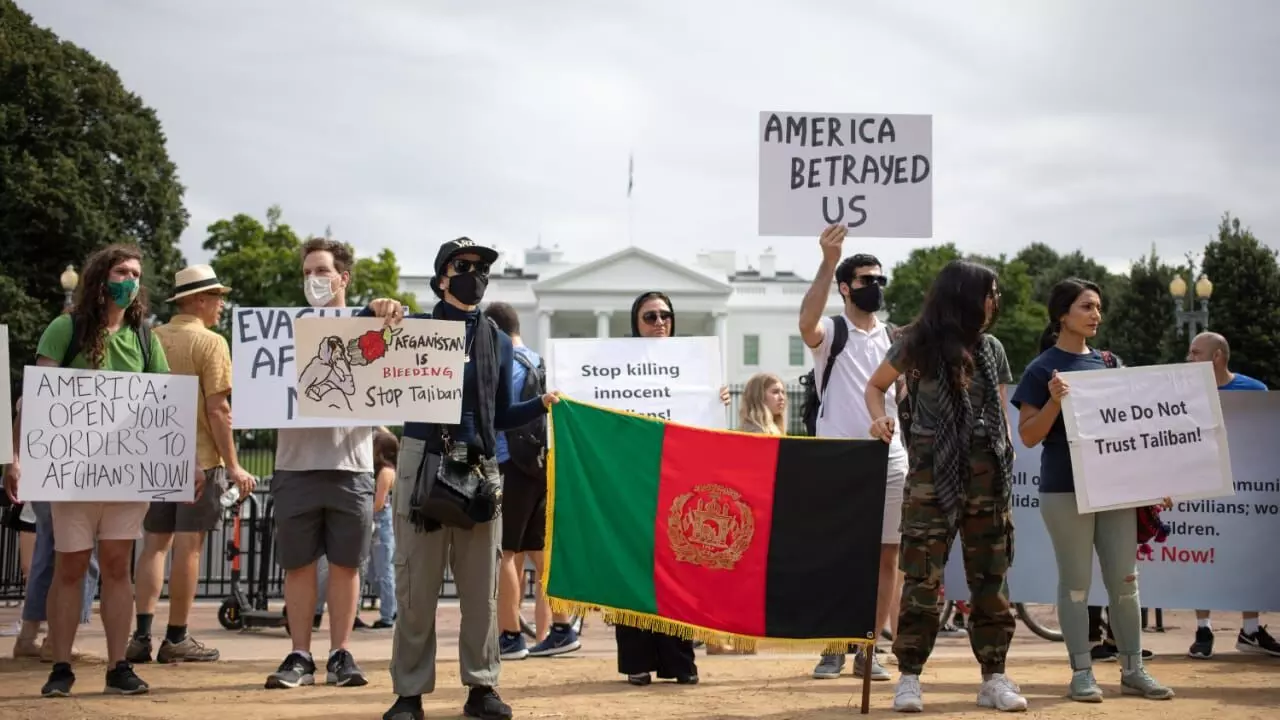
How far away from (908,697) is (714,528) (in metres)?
1.17

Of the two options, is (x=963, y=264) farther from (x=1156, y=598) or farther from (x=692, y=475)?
(x=1156, y=598)

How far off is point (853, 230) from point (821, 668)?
7.80ft

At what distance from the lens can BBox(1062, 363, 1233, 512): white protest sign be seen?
6383mm

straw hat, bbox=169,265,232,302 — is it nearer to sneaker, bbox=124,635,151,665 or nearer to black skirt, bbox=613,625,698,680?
sneaker, bbox=124,635,151,665

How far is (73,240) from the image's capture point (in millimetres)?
39250

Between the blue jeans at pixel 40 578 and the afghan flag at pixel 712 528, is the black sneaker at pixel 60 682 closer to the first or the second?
the blue jeans at pixel 40 578

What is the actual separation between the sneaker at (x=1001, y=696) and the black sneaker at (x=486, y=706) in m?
2.19

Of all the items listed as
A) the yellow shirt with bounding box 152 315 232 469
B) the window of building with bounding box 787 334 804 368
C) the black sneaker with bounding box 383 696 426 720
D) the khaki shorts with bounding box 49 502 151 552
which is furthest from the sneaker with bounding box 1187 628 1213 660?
the window of building with bounding box 787 334 804 368

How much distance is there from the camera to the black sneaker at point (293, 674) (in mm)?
6480

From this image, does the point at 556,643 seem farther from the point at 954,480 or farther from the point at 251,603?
the point at 251,603

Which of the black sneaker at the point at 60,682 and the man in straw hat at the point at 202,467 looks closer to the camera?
the black sneaker at the point at 60,682

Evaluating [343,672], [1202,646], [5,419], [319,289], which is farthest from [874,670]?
[5,419]

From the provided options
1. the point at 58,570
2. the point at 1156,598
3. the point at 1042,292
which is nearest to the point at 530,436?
the point at 58,570

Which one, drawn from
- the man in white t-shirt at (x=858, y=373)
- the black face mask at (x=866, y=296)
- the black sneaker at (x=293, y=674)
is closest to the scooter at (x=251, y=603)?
the black sneaker at (x=293, y=674)
